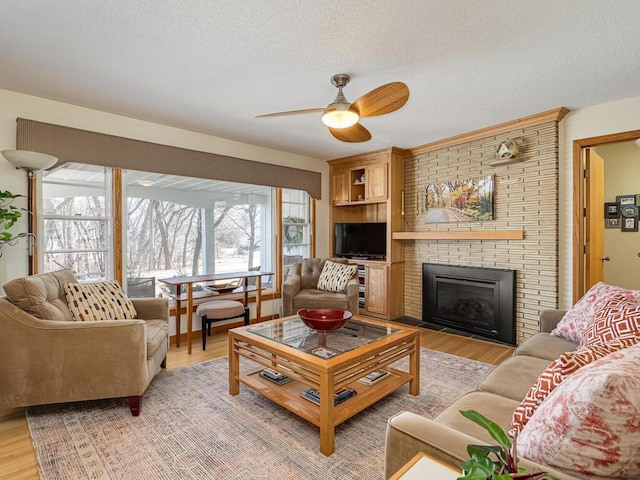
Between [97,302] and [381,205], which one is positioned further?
[381,205]

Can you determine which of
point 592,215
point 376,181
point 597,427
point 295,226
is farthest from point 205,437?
point 592,215

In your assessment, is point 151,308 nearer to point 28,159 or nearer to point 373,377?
point 28,159

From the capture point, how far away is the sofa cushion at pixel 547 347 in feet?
6.77

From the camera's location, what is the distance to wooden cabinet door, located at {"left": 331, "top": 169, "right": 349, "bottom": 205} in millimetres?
5270

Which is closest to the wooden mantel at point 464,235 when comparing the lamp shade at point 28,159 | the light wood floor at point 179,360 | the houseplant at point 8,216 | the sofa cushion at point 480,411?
the light wood floor at point 179,360

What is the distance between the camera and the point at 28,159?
264 centimetres

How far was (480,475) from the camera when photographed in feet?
2.15

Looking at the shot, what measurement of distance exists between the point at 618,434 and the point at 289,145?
14.0 ft

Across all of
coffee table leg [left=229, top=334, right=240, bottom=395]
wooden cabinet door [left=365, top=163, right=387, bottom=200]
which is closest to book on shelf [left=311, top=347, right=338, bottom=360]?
coffee table leg [left=229, top=334, right=240, bottom=395]

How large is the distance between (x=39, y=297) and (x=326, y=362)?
1.90 metres

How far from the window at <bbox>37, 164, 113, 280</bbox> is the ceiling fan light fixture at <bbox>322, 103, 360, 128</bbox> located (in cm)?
247

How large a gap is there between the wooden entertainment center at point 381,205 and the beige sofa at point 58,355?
324 centimetres

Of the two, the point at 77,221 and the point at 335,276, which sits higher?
the point at 77,221

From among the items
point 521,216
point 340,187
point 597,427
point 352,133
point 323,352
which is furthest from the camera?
point 340,187
